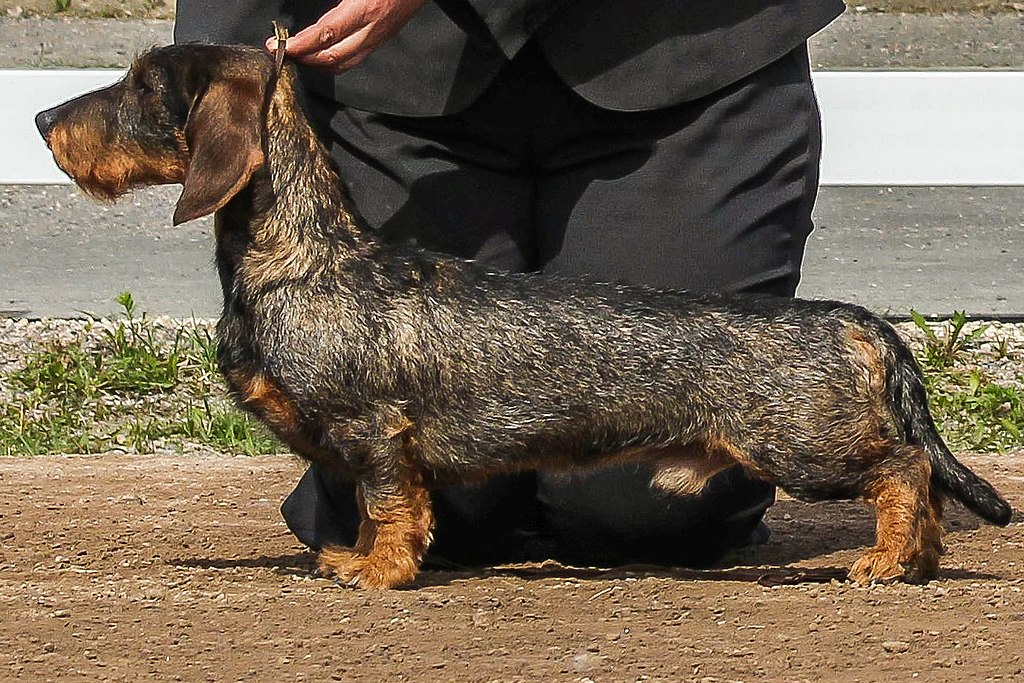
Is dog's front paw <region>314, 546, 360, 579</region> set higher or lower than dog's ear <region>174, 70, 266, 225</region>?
lower

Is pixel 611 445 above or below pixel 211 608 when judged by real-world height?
above

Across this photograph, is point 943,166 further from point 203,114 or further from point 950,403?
point 203,114

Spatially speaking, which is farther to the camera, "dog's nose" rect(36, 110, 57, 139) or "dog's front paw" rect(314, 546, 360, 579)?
"dog's front paw" rect(314, 546, 360, 579)

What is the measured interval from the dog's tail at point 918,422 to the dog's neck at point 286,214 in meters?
1.37

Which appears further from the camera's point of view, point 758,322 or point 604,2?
point 604,2

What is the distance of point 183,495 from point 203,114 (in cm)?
180

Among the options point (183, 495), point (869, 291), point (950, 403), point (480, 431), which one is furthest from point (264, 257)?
point (869, 291)

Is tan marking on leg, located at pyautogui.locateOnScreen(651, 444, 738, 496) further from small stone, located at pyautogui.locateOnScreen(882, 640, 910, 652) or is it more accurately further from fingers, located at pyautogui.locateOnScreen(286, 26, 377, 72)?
fingers, located at pyautogui.locateOnScreen(286, 26, 377, 72)

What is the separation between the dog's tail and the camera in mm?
4469

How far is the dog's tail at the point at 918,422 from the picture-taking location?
4.47 metres

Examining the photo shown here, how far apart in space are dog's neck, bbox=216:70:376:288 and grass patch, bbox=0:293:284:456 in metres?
2.02

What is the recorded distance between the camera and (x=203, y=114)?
13.9 ft

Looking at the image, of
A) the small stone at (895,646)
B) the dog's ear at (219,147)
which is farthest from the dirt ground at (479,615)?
the dog's ear at (219,147)

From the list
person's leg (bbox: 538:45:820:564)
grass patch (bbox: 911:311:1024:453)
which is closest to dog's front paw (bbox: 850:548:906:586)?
person's leg (bbox: 538:45:820:564)
